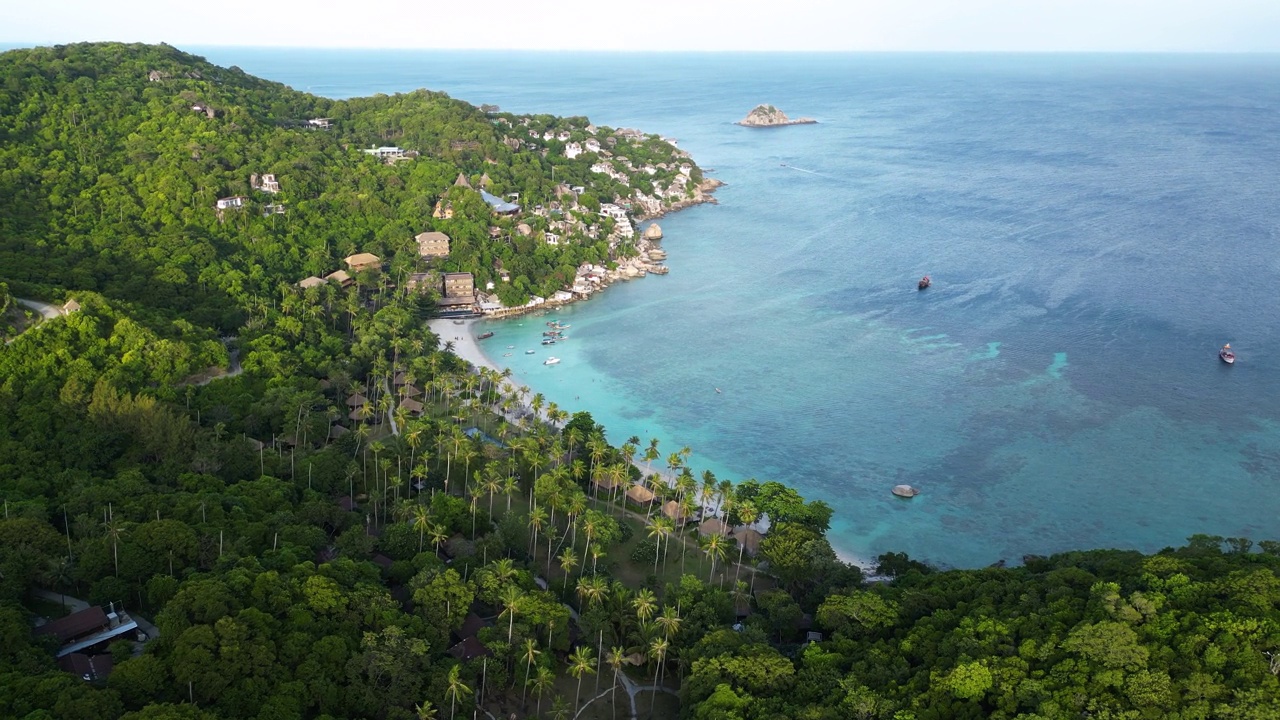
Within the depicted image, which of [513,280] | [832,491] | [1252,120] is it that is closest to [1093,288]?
[832,491]

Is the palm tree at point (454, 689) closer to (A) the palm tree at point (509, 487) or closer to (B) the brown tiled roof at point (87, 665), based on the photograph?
(B) the brown tiled roof at point (87, 665)

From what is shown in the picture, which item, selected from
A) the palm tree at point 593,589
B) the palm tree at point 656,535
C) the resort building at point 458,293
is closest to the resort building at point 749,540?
the palm tree at point 656,535

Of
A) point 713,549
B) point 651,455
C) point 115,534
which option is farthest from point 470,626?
point 651,455

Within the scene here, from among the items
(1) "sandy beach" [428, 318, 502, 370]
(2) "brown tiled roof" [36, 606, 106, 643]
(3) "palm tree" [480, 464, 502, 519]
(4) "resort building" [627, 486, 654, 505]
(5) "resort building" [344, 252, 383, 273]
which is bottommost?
(4) "resort building" [627, 486, 654, 505]

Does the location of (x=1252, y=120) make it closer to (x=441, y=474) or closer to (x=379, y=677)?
(x=441, y=474)

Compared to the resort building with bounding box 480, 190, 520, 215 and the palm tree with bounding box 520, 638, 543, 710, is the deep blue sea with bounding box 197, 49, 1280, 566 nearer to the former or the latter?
the resort building with bounding box 480, 190, 520, 215

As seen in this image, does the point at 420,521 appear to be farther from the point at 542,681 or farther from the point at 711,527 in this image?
the point at 711,527

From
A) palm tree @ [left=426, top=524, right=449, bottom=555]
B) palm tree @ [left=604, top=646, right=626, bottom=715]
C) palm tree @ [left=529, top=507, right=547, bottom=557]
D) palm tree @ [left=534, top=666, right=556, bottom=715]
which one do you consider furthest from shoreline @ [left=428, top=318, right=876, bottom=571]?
palm tree @ [left=534, top=666, right=556, bottom=715]
